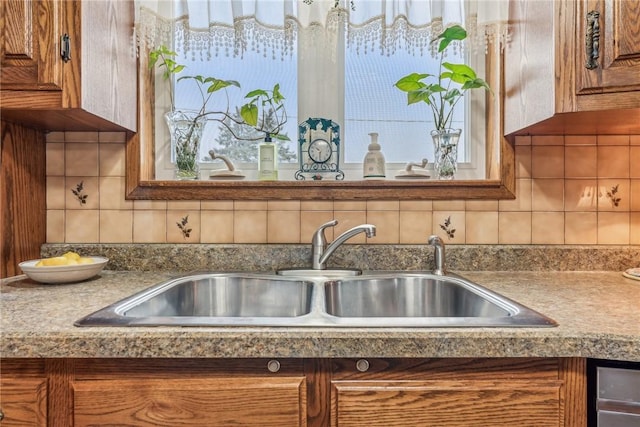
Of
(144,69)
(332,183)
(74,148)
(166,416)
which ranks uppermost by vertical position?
(144,69)

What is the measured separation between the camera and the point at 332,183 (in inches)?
51.1

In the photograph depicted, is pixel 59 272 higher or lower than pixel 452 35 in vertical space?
lower

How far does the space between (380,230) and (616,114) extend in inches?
28.1

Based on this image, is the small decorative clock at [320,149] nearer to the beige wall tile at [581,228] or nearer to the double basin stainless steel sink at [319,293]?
the double basin stainless steel sink at [319,293]

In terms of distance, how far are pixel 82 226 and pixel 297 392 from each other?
1.03 m

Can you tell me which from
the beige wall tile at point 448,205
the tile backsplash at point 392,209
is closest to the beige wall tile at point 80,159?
the tile backsplash at point 392,209

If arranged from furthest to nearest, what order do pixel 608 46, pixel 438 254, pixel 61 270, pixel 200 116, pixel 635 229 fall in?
1. pixel 200 116
2. pixel 635 229
3. pixel 438 254
4. pixel 61 270
5. pixel 608 46

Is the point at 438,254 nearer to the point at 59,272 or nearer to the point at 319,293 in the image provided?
the point at 319,293

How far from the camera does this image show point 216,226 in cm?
133

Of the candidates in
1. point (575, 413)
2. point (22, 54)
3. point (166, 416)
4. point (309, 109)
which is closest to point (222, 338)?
point (166, 416)

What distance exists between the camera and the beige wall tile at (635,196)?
129 cm

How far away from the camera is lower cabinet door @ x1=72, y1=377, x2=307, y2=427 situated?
2.27ft

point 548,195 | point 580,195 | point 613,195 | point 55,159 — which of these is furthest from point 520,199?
point 55,159

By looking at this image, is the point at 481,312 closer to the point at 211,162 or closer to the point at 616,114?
the point at 616,114
